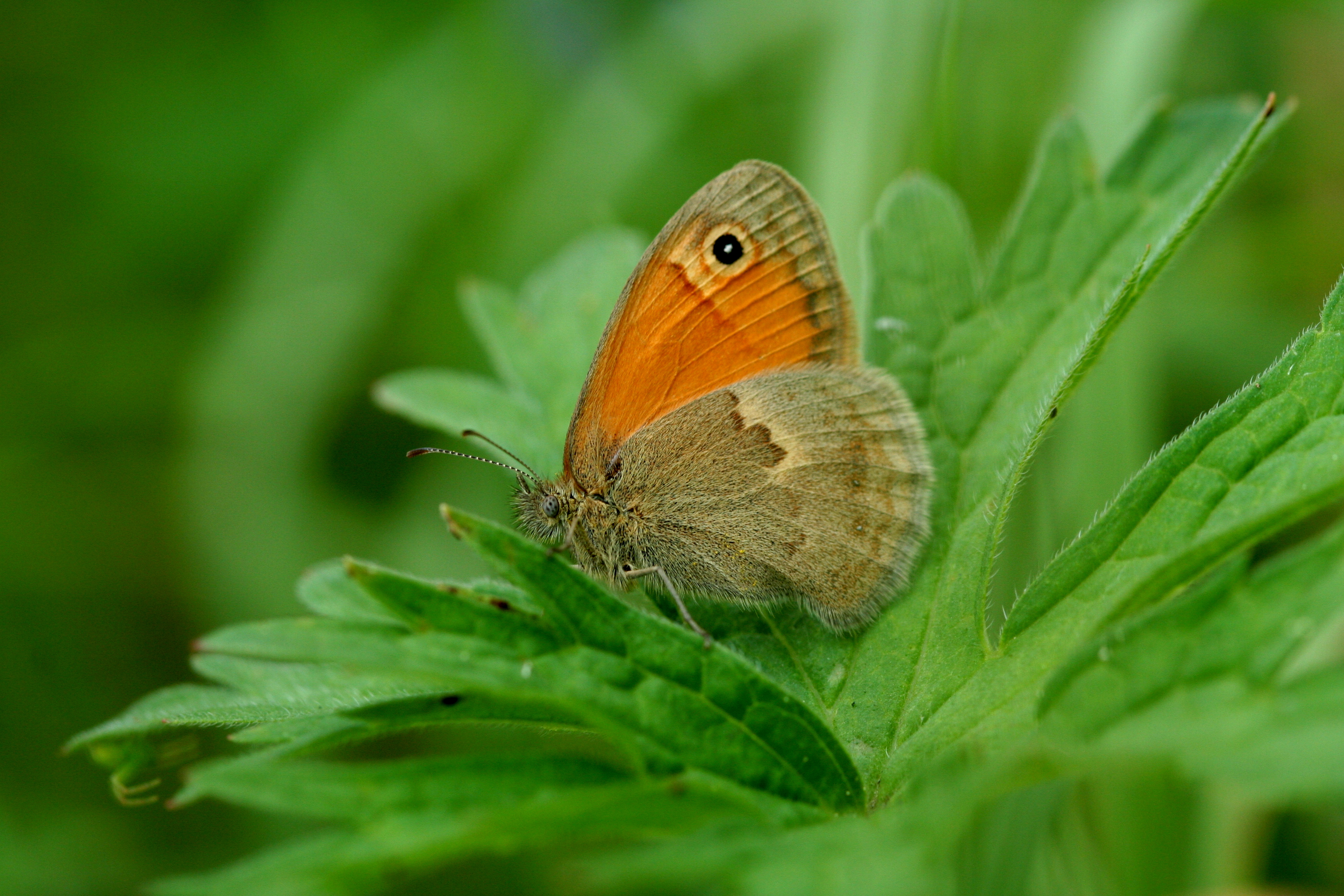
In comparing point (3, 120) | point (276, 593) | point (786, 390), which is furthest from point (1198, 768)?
point (3, 120)

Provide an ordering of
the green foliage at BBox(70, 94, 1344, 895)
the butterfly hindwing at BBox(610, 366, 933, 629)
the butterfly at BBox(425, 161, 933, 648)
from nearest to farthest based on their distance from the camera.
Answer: the green foliage at BBox(70, 94, 1344, 895)
the butterfly hindwing at BBox(610, 366, 933, 629)
the butterfly at BBox(425, 161, 933, 648)

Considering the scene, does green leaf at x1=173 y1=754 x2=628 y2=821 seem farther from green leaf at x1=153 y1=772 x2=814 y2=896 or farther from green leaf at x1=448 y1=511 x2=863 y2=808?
green leaf at x1=448 y1=511 x2=863 y2=808

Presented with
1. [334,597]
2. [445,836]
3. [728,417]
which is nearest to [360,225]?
[728,417]

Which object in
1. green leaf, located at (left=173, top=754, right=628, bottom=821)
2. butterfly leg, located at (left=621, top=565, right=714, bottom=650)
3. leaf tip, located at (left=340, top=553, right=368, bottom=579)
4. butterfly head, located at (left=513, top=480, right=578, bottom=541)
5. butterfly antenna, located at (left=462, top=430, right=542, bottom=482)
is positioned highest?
butterfly antenna, located at (left=462, top=430, right=542, bottom=482)

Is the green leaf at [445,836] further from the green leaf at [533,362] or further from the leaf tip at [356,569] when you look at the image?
the green leaf at [533,362]

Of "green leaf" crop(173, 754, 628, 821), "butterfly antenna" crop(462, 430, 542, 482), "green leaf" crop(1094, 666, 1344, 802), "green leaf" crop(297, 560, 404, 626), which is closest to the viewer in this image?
"green leaf" crop(1094, 666, 1344, 802)

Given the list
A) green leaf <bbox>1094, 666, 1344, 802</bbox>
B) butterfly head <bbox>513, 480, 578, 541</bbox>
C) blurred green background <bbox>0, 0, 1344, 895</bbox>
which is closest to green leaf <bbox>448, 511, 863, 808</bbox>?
green leaf <bbox>1094, 666, 1344, 802</bbox>

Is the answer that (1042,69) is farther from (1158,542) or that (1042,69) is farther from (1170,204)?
(1158,542)

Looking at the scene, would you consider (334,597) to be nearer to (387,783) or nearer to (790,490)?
(387,783)
